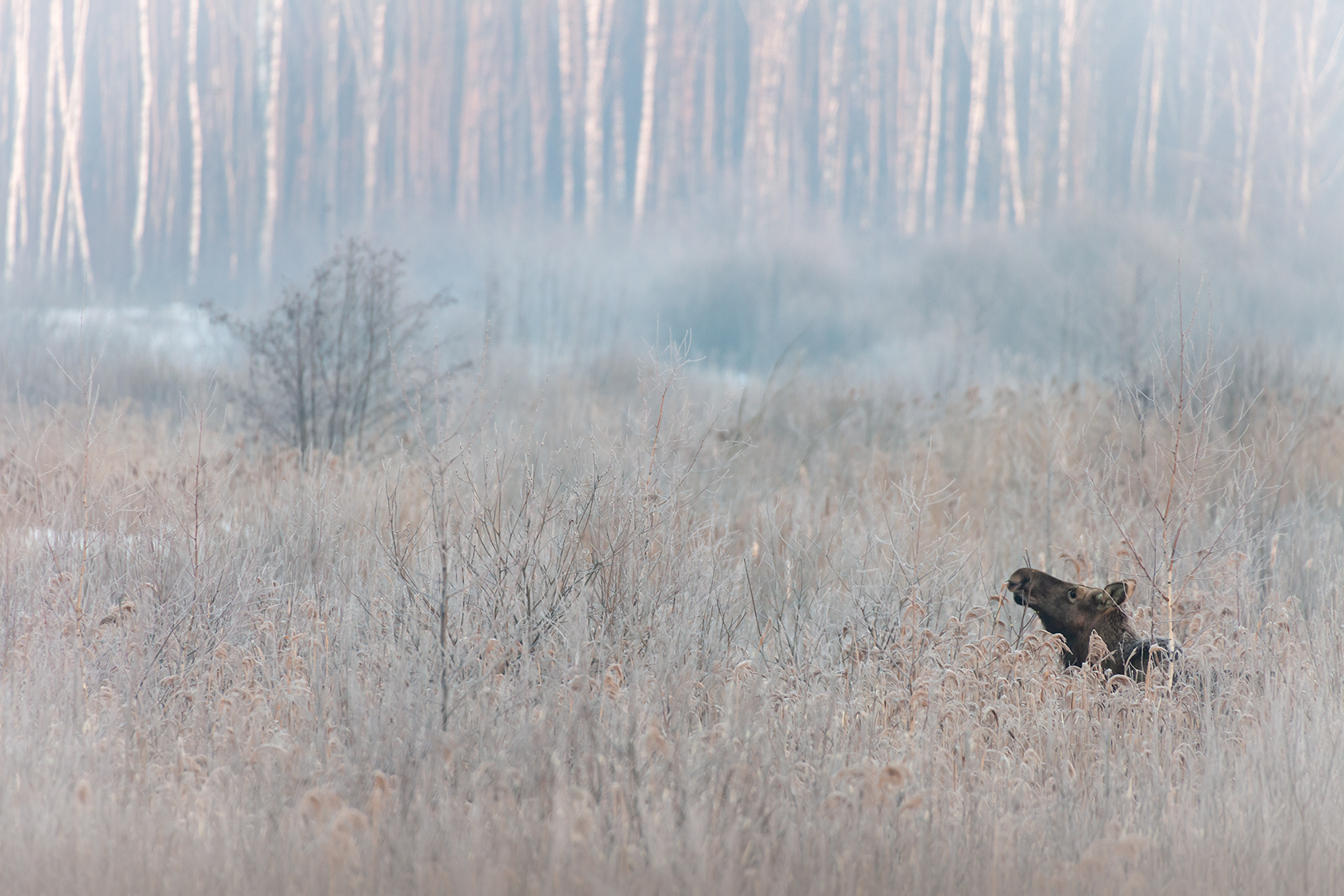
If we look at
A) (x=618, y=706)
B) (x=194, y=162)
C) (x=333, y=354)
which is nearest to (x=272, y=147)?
(x=194, y=162)

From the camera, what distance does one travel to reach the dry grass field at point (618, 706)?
278cm

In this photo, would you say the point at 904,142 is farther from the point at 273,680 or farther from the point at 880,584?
the point at 273,680

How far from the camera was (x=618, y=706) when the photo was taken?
3707 mm

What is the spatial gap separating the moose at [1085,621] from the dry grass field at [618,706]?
182 millimetres

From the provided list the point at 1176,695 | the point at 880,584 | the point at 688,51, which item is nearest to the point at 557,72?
the point at 688,51

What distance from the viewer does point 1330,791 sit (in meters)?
3.51

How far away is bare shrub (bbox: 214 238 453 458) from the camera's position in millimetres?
11180

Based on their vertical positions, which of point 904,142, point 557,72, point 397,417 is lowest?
point 397,417

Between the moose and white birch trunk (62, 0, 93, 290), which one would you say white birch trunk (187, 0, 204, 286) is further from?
the moose

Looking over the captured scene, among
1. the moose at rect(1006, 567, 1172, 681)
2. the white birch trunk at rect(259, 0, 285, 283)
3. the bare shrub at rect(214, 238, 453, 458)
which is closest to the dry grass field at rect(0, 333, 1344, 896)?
the moose at rect(1006, 567, 1172, 681)

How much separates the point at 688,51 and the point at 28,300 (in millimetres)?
15023

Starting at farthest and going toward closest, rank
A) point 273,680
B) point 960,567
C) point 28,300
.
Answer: point 28,300
point 960,567
point 273,680

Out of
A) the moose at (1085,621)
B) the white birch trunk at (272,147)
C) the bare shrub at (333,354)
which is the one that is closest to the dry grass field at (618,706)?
the moose at (1085,621)

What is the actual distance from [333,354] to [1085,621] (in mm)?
9106
